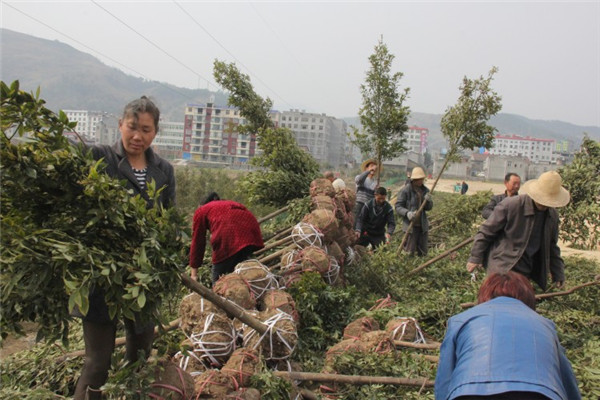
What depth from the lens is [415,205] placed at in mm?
8242

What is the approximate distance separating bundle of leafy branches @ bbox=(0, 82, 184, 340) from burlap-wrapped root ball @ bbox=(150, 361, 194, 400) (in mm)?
486

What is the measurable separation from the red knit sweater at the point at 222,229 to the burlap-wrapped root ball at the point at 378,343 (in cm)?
166

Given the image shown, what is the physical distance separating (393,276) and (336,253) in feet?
3.01

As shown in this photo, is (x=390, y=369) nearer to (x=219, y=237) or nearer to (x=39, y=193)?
(x=219, y=237)

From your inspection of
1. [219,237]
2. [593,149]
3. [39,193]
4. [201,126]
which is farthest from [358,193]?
[201,126]

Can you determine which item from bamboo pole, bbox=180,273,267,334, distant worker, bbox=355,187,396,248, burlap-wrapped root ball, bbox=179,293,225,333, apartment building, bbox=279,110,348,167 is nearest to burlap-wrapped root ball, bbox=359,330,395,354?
bamboo pole, bbox=180,273,267,334

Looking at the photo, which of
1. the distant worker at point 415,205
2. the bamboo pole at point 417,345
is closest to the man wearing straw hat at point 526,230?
the bamboo pole at point 417,345

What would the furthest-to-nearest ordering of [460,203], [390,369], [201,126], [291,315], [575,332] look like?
[201,126] < [460,203] < [575,332] < [291,315] < [390,369]

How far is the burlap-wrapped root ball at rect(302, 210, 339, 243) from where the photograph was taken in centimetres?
628

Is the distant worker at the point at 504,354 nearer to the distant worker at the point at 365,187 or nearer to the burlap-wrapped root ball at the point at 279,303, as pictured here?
the burlap-wrapped root ball at the point at 279,303

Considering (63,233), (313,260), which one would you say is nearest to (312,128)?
(313,260)

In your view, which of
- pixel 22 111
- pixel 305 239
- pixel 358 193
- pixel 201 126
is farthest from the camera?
pixel 201 126

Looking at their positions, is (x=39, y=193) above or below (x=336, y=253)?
above

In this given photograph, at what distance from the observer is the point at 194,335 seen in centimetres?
379
